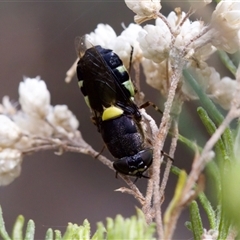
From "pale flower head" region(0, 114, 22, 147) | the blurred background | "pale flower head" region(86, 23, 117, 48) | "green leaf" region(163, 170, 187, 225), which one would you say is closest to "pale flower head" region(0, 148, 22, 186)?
"pale flower head" region(0, 114, 22, 147)

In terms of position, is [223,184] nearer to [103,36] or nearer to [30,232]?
[30,232]

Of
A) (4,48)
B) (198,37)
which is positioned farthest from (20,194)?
(198,37)

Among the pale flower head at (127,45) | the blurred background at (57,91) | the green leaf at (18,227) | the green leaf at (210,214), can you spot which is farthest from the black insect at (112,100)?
the blurred background at (57,91)

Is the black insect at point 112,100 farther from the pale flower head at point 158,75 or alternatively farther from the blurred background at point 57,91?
the blurred background at point 57,91

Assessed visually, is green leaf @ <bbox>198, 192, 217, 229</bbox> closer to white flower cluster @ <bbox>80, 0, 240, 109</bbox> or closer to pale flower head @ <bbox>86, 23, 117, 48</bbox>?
white flower cluster @ <bbox>80, 0, 240, 109</bbox>

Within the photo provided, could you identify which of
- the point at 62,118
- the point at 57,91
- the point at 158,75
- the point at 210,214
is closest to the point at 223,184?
the point at 210,214

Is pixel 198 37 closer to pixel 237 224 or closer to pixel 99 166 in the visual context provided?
pixel 237 224
